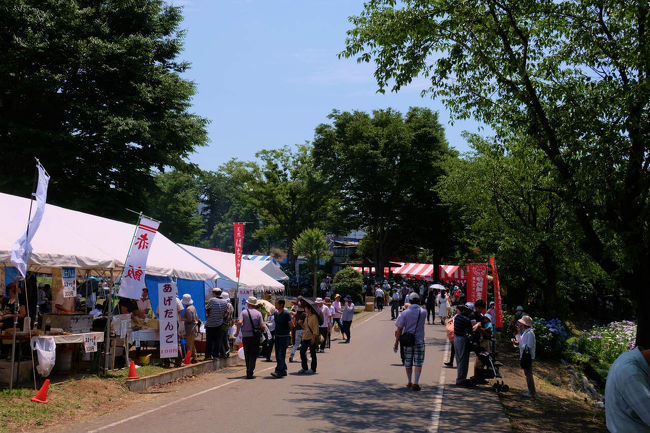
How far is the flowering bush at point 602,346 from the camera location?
21016 millimetres

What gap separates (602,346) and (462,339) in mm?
13993

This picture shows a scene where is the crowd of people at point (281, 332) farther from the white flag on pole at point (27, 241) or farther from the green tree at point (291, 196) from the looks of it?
the green tree at point (291, 196)

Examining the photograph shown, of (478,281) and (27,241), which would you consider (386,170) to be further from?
(27,241)

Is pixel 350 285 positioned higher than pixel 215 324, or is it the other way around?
pixel 350 285

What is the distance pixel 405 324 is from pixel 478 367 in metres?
2.44

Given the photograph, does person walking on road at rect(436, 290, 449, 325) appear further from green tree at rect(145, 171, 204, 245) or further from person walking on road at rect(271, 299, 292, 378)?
green tree at rect(145, 171, 204, 245)

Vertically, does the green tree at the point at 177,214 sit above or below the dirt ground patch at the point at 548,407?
above

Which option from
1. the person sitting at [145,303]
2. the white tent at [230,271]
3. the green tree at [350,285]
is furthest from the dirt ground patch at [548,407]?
the green tree at [350,285]

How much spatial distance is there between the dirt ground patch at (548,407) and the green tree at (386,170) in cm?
3099

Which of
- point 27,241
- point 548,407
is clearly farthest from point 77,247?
point 548,407

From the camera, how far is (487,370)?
41.2ft

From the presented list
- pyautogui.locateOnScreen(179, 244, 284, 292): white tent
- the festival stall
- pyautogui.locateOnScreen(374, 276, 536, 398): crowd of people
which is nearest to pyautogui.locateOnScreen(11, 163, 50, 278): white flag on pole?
the festival stall

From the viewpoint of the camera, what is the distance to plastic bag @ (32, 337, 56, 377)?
10289 millimetres

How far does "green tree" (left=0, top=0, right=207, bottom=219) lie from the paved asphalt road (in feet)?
48.3
